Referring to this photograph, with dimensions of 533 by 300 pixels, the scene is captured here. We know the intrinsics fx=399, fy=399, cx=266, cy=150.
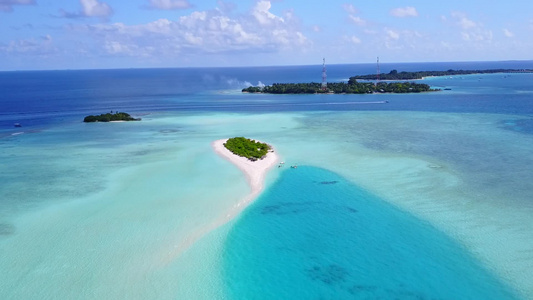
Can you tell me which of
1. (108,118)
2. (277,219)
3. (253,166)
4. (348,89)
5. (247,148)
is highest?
(348,89)

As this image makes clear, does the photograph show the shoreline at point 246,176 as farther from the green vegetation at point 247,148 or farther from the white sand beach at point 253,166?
the green vegetation at point 247,148

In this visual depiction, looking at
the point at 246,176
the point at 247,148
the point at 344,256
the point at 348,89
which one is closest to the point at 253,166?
the point at 246,176

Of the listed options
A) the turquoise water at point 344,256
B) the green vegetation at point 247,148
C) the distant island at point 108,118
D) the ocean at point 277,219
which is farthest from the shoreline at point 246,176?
the distant island at point 108,118

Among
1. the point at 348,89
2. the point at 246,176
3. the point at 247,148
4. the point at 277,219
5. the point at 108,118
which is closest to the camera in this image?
the point at 277,219

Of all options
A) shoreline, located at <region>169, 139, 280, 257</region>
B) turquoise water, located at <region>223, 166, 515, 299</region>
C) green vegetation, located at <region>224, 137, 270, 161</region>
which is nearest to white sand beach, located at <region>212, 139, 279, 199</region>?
shoreline, located at <region>169, 139, 280, 257</region>

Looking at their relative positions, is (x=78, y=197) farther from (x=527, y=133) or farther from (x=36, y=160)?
(x=527, y=133)

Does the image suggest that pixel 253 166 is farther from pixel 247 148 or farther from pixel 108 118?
pixel 108 118
